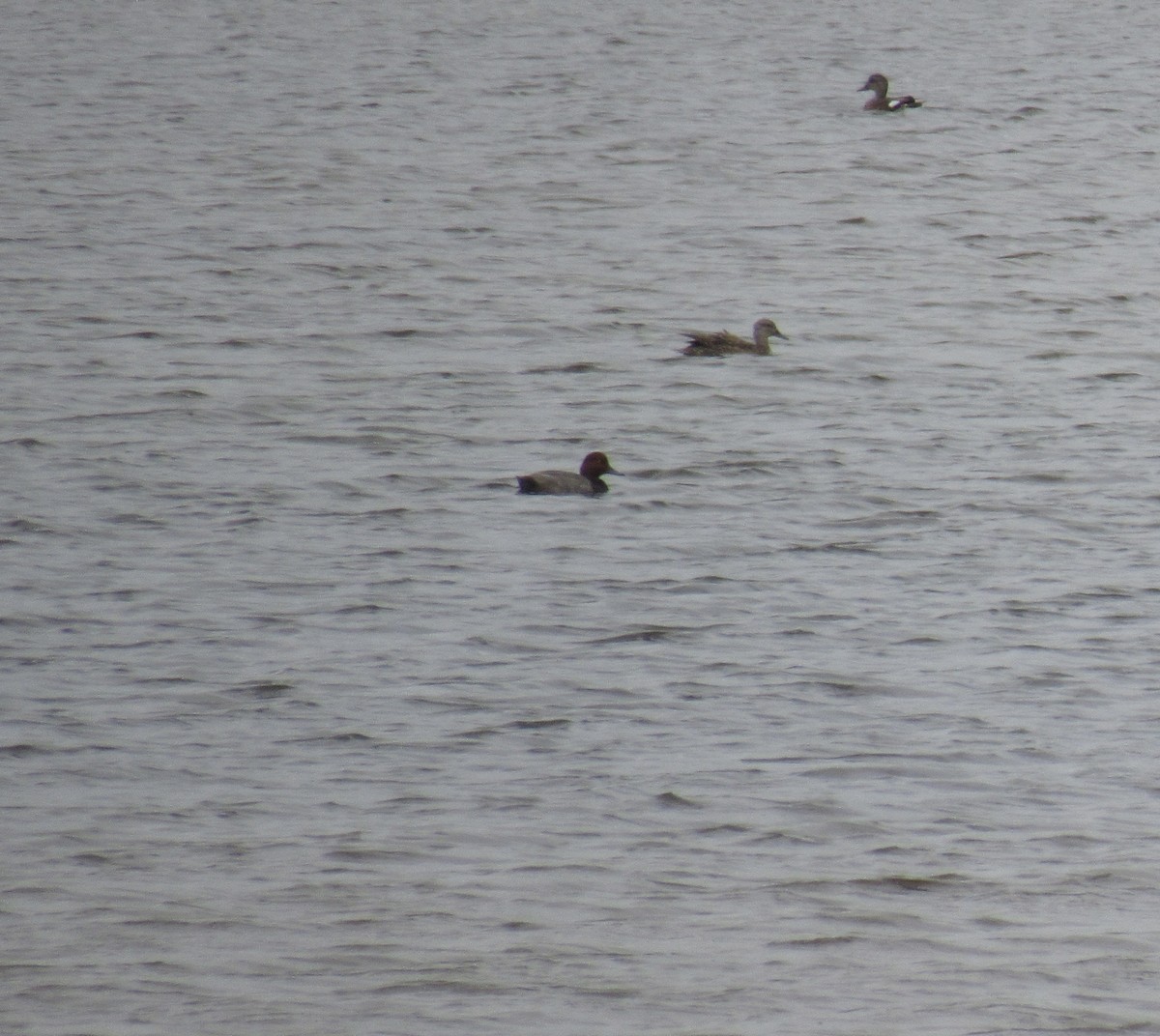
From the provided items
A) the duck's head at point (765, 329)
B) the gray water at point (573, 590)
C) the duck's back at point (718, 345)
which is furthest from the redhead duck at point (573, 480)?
the duck's head at point (765, 329)

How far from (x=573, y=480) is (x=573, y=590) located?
1.95m

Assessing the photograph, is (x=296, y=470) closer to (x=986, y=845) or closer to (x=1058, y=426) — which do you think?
(x=1058, y=426)

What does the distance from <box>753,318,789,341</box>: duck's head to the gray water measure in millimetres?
242

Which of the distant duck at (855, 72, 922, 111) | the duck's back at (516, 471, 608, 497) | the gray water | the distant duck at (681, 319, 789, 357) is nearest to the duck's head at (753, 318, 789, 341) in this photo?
the distant duck at (681, 319, 789, 357)

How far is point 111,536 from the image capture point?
14016 mm

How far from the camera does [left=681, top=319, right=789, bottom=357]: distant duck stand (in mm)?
18953

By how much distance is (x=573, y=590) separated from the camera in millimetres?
13297

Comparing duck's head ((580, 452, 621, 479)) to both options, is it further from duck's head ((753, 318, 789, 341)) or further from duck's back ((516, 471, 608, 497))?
duck's head ((753, 318, 789, 341))

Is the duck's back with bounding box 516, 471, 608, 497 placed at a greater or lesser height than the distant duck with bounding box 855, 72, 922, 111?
lesser

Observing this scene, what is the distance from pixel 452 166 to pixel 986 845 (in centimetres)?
1840

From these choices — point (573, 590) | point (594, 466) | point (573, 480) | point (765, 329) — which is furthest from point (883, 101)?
point (573, 590)

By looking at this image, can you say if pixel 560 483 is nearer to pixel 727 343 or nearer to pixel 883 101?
pixel 727 343

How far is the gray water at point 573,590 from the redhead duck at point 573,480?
0.58 feet

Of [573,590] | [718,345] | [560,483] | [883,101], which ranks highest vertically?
[883,101]
